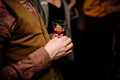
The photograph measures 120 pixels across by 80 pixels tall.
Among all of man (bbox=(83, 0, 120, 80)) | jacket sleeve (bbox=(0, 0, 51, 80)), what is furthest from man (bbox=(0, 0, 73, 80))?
man (bbox=(83, 0, 120, 80))

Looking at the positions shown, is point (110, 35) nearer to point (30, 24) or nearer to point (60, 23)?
point (60, 23)

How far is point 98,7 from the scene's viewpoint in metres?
4.39

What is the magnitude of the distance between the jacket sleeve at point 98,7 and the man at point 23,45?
2593 millimetres

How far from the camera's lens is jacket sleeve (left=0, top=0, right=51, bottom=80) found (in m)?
1.55

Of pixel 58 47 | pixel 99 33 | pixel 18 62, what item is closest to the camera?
pixel 18 62

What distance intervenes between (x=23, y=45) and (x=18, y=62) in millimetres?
123

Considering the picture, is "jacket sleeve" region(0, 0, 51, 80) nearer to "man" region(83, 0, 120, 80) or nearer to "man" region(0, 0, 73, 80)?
"man" region(0, 0, 73, 80)

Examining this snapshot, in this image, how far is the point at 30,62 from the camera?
66.9 inches

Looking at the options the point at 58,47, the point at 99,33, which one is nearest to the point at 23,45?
the point at 58,47

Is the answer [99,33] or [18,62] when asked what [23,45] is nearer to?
[18,62]

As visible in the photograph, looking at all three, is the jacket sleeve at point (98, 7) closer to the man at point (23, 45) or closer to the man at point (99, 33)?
the man at point (99, 33)

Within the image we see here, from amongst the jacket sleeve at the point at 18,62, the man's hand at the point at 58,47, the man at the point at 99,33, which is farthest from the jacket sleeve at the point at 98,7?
the jacket sleeve at the point at 18,62

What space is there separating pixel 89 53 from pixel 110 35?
0.57m

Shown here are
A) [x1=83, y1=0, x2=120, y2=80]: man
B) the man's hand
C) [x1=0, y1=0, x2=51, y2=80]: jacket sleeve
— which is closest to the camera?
[x1=0, y1=0, x2=51, y2=80]: jacket sleeve
